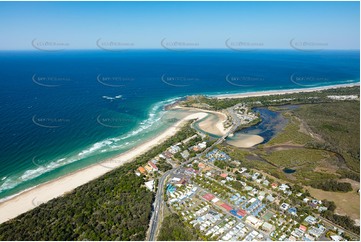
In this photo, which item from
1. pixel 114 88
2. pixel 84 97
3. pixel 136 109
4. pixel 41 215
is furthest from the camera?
pixel 114 88

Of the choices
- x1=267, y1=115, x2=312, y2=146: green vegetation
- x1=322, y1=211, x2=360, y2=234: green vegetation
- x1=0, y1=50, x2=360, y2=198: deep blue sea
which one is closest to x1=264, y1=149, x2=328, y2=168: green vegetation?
x1=267, y1=115, x2=312, y2=146: green vegetation

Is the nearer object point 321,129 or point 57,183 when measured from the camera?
point 57,183

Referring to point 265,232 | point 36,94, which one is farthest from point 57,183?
point 36,94

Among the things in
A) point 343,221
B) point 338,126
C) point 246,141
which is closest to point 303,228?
point 343,221

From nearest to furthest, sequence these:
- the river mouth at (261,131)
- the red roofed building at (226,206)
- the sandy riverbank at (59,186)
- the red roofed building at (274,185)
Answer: the red roofed building at (226,206)
the sandy riverbank at (59,186)
the red roofed building at (274,185)
the river mouth at (261,131)

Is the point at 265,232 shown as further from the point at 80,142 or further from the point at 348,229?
the point at 80,142

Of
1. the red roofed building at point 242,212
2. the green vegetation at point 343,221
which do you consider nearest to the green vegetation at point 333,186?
the green vegetation at point 343,221

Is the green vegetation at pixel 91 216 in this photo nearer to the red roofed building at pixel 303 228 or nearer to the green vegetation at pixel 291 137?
the red roofed building at pixel 303 228
